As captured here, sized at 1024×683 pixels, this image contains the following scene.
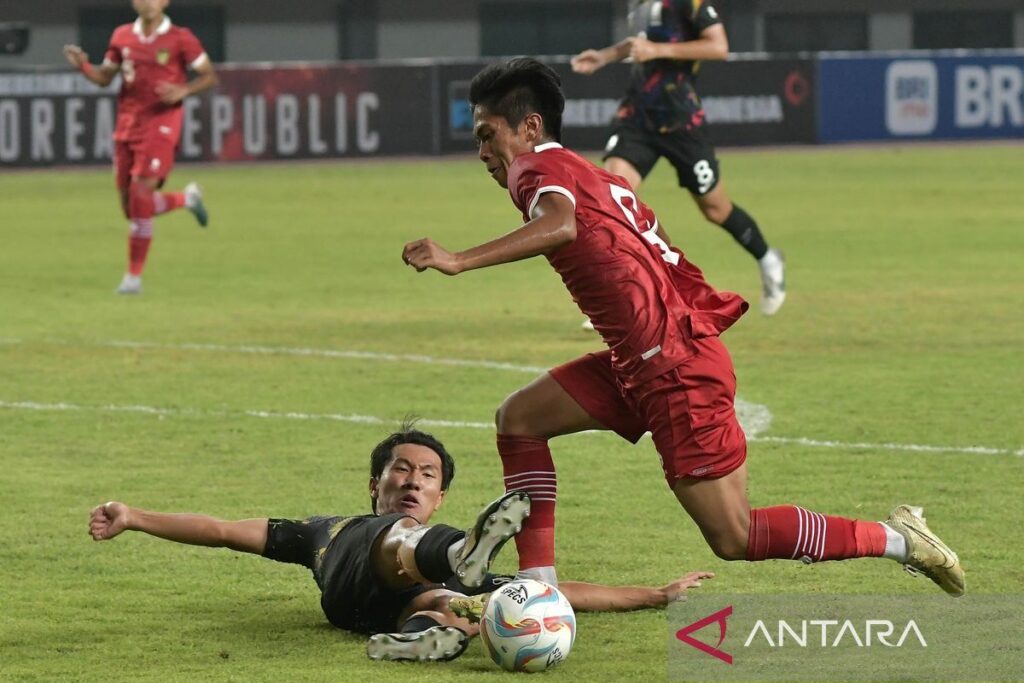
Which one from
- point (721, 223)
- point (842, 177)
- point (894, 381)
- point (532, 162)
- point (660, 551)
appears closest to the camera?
point (532, 162)

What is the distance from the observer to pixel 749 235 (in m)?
12.3

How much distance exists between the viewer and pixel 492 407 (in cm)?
951

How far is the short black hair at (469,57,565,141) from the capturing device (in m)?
5.38

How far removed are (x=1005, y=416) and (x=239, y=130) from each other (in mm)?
20614

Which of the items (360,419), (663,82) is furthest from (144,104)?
(360,419)

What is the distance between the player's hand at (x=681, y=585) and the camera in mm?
5828

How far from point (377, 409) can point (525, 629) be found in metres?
4.37

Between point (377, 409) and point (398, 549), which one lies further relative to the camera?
point (377, 409)

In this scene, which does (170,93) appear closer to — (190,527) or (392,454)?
(392,454)

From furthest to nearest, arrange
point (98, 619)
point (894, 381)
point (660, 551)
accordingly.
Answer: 1. point (894, 381)
2. point (660, 551)
3. point (98, 619)

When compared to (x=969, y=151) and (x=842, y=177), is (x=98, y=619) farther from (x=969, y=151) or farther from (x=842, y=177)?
(x=969, y=151)

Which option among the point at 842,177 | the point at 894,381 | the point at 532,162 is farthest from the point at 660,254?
the point at 842,177

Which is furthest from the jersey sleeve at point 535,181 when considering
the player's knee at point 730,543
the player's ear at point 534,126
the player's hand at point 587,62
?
the player's hand at point 587,62

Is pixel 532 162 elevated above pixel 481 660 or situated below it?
above
